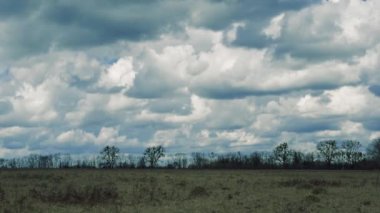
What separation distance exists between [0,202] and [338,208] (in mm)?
16815

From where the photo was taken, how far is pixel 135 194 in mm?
31781

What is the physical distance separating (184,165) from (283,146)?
32704 millimetres

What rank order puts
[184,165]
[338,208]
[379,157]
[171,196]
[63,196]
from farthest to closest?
[184,165] → [379,157] → [171,196] → [63,196] → [338,208]

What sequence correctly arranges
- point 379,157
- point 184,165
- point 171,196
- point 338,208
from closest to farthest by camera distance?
point 338,208 < point 171,196 < point 379,157 < point 184,165

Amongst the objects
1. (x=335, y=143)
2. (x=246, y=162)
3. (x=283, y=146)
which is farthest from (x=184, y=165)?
(x=335, y=143)

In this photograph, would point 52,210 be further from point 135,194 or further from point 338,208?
point 338,208

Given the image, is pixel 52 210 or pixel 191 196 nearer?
pixel 52 210

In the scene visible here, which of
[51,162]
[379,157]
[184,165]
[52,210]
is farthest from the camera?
[51,162]

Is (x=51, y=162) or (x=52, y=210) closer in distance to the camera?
(x=52, y=210)

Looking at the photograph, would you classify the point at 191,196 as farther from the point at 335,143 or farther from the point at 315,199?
the point at 335,143

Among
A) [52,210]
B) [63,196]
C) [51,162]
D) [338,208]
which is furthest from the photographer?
[51,162]

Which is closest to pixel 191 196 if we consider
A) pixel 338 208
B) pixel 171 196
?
pixel 171 196

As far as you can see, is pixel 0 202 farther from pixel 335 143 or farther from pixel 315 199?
pixel 335 143

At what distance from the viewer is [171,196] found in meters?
31.0
